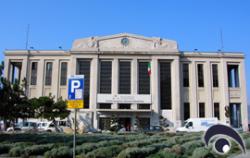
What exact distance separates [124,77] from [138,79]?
2.72 m

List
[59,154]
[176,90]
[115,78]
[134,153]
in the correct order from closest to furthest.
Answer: [134,153] → [59,154] → [176,90] → [115,78]

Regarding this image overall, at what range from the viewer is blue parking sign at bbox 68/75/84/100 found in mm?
9144

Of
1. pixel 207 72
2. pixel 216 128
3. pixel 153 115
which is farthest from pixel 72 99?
pixel 207 72

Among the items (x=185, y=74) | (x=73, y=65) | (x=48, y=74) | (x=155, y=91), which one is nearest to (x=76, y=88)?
(x=155, y=91)

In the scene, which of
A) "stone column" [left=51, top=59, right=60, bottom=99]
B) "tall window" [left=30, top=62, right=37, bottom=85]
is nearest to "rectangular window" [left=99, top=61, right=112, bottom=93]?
"stone column" [left=51, top=59, right=60, bottom=99]

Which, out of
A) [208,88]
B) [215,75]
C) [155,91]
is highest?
[215,75]

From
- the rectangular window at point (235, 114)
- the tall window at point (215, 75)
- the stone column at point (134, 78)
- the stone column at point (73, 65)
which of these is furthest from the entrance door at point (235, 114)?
the stone column at point (73, 65)

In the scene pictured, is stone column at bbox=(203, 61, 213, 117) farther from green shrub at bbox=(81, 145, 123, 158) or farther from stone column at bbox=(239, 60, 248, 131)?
green shrub at bbox=(81, 145, 123, 158)

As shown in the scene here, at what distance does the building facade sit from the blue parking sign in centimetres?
4421

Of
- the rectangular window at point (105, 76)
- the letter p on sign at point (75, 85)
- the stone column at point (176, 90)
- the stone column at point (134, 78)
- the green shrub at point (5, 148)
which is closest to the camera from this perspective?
the letter p on sign at point (75, 85)

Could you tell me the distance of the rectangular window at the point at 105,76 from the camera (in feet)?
182

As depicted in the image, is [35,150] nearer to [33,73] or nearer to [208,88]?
[33,73]

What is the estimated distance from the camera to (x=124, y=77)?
184ft

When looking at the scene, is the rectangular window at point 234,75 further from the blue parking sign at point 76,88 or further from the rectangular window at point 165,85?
the blue parking sign at point 76,88
